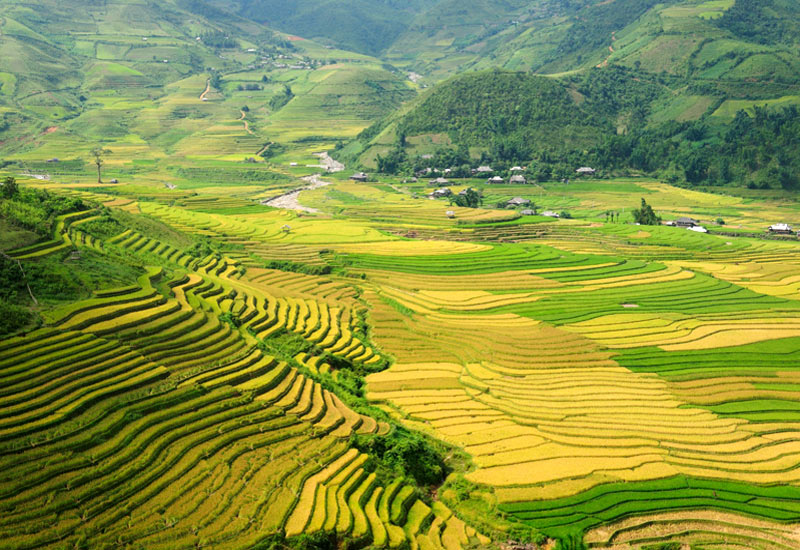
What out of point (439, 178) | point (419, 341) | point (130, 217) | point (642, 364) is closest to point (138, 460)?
point (419, 341)

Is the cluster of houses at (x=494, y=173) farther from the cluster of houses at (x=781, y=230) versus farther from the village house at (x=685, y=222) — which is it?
the cluster of houses at (x=781, y=230)

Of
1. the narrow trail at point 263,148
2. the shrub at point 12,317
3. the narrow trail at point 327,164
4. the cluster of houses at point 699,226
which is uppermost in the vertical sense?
the narrow trail at point 263,148

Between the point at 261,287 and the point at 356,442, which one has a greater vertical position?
the point at 261,287

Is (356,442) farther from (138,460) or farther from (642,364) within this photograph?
(642,364)

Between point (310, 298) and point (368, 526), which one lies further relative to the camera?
point (310, 298)

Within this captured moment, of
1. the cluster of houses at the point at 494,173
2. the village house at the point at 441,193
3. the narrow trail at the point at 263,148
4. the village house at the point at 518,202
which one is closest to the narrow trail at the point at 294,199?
the cluster of houses at the point at 494,173
